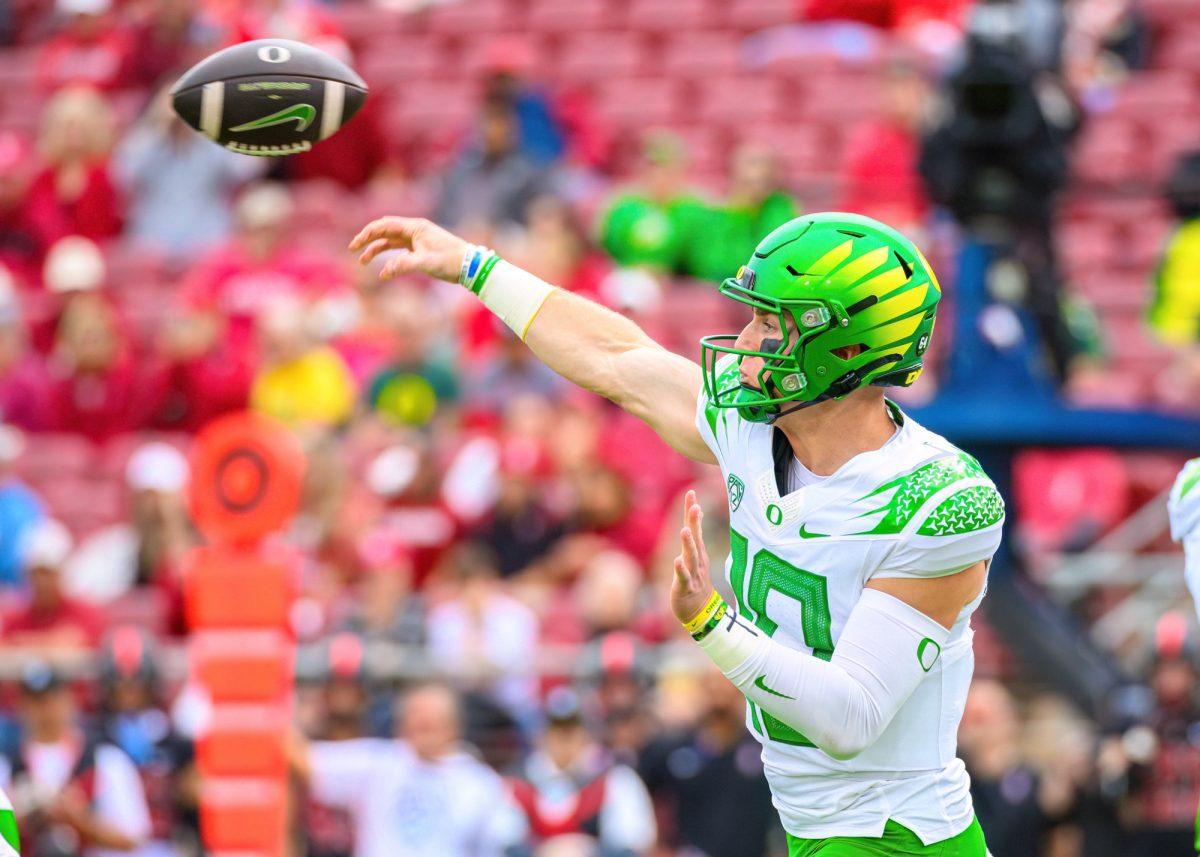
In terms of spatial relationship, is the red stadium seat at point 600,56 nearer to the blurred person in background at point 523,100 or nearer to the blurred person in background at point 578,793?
the blurred person in background at point 523,100

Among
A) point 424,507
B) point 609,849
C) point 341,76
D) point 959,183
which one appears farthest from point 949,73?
point 341,76

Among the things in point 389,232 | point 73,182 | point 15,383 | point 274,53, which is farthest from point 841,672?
point 73,182

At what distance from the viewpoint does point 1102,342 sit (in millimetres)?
9953

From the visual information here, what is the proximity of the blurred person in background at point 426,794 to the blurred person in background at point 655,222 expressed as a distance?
3.47 m

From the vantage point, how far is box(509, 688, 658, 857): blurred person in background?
7129mm

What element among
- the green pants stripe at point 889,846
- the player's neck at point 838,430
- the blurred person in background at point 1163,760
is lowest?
the blurred person in background at point 1163,760

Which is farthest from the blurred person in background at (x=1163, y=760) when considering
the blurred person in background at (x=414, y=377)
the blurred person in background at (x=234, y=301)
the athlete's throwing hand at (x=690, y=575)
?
the blurred person in background at (x=234, y=301)

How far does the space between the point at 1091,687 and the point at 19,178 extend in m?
7.10

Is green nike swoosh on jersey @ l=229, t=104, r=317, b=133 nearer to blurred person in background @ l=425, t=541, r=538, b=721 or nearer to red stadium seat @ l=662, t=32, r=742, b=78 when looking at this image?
blurred person in background @ l=425, t=541, r=538, b=721

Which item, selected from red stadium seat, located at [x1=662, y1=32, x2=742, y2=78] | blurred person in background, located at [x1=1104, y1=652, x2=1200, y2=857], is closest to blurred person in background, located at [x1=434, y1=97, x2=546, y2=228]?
red stadium seat, located at [x1=662, y1=32, x2=742, y2=78]

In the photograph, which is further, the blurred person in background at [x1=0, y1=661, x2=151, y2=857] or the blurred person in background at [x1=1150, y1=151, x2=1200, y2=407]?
the blurred person in background at [x1=1150, y1=151, x2=1200, y2=407]

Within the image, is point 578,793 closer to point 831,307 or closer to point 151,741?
point 151,741

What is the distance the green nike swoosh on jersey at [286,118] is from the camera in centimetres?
440

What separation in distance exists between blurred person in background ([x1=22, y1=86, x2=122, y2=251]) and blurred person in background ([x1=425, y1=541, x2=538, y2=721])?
14.5 feet
